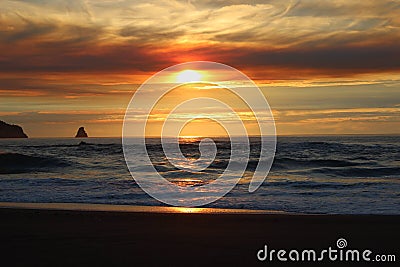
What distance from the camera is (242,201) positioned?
1767 centimetres

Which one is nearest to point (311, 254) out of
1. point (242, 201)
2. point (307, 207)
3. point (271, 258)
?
point (271, 258)

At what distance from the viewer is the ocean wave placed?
3603 cm

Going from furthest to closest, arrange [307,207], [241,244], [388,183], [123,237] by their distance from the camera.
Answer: [388,183] < [307,207] < [123,237] < [241,244]

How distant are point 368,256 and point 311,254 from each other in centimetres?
99

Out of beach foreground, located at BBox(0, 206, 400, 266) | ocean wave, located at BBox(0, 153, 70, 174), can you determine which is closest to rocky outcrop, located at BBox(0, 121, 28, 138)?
ocean wave, located at BBox(0, 153, 70, 174)

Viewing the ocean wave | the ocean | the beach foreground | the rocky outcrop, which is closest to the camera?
the beach foreground

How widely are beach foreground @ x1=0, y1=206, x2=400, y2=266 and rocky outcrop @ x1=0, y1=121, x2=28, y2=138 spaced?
151899 mm

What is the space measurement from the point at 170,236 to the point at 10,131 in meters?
160

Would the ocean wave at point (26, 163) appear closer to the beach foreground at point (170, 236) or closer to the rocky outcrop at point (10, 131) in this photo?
the beach foreground at point (170, 236)

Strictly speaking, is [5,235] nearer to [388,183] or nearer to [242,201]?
[242,201]

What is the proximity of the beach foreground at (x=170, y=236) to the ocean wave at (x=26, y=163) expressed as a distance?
22517mm

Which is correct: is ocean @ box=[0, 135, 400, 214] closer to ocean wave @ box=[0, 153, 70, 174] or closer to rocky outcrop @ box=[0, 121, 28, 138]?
ocean wave @ box=[0, 153, 70, 174]

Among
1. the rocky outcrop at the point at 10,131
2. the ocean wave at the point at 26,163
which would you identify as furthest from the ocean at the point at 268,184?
the rocky outcrop at the point at 10,131

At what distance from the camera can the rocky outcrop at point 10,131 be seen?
155438 millimetres
